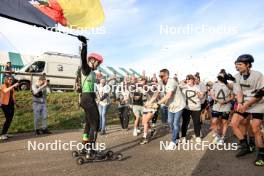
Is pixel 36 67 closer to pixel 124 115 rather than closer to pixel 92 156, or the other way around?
pixel 124 115

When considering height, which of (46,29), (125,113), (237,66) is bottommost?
(125,113)

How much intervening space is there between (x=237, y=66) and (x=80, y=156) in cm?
376

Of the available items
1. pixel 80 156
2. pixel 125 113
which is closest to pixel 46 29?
pixel 80 156

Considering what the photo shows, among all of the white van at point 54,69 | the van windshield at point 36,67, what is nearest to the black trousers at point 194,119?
the white van at point 54,69

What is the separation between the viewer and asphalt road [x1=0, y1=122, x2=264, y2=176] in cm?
564

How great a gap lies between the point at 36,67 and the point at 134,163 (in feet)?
55.1

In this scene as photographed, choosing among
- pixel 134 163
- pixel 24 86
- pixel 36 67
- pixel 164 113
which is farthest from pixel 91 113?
pixel 36 67

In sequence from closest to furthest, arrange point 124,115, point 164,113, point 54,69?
point 124,115
point 164,113
point 54,69

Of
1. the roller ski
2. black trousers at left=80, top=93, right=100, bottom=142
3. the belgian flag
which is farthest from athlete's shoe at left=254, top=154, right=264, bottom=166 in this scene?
the belgian flag

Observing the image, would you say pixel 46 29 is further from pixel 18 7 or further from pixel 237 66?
pixel 237 66

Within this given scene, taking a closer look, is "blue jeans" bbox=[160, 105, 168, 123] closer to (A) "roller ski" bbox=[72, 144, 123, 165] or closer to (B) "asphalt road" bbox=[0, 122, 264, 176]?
(B) "asphalt road" bbox=[0, 122, 264, 176]

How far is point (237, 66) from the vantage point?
21.2ft

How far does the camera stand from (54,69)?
22.7m

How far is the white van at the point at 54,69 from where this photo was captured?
781 inches
